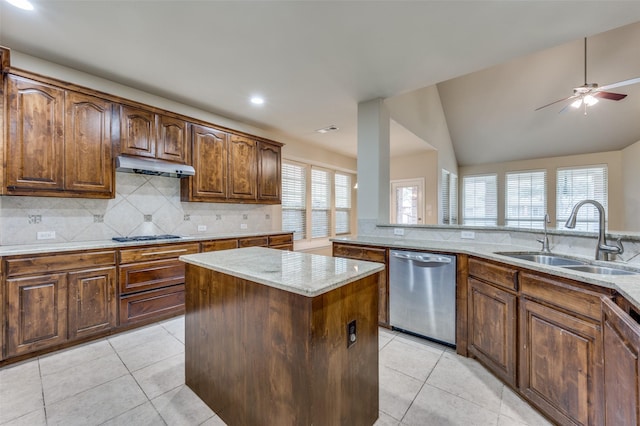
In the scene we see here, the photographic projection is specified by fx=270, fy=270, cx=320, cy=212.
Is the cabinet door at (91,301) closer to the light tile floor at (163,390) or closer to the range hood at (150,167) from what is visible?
the light tile floor at (163,390)

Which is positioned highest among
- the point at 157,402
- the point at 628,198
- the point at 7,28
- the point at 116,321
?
the point at 7,28

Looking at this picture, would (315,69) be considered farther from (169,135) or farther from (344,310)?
(344,310)

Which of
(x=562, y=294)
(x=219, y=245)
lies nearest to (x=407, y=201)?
(x=219, y=245)

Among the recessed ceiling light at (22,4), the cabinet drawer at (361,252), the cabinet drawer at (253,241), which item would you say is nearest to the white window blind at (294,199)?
the cabinet drawer at (253,241)

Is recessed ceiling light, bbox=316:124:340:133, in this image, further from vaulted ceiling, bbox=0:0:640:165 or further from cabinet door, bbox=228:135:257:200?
cabinet door, bbox=228:135:257:200

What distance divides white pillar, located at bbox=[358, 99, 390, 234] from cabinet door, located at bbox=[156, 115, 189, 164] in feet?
7.46

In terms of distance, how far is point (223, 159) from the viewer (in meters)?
3.87

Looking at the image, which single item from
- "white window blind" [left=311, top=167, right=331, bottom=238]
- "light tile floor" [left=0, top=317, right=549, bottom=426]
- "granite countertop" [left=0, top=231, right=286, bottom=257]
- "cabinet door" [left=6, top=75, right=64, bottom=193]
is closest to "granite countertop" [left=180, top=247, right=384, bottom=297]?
"light tile floor" [left=0, top=317, right=549, bottom=426]

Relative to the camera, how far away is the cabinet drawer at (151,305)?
274 centimetres

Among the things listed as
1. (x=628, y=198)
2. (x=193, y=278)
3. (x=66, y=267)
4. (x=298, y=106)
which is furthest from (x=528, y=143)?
(x=66, y=267)

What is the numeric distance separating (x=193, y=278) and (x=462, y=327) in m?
2.22

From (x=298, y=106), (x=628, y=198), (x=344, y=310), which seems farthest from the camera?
(x=628, y=198)

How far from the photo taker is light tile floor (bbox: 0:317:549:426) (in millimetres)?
1634

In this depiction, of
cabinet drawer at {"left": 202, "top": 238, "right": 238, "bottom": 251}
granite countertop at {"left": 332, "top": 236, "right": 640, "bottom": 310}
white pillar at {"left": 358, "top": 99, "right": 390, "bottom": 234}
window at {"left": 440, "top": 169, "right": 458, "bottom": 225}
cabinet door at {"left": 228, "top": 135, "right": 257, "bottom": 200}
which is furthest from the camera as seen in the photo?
window at {"left": 440, "top": 169, "right": 458, "bottom": 225}
